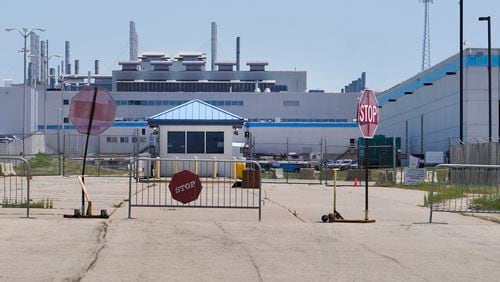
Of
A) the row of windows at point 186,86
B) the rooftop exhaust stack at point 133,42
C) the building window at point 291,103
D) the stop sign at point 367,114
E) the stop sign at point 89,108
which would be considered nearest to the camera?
the stop sign at point 367,114

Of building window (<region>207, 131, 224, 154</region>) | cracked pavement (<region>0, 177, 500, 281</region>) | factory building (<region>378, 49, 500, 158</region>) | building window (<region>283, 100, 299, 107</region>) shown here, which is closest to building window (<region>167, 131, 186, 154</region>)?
building window (<region>207, 131, 224, 154</region>)

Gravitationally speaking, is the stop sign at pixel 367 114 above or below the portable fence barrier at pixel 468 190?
above

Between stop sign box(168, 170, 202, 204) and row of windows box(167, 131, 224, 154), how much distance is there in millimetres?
24450

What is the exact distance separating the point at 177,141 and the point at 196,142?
106 cm

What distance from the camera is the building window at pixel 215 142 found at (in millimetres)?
41500

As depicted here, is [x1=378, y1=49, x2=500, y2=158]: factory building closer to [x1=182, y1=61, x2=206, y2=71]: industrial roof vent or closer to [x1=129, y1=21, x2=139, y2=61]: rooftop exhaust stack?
[x1=182, y1=61, x2=206, y2=71]: industrial roof vent

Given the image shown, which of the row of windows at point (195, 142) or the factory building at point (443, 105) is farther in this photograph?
the factory building at point (443, 105)

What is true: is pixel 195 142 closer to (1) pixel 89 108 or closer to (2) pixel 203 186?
(2) pixel 203 186

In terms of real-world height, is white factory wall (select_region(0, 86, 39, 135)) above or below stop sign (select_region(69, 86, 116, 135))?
above

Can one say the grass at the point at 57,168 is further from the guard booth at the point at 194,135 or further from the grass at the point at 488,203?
the grass at the point at 488,203

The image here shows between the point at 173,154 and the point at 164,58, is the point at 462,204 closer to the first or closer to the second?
the point at 173,154

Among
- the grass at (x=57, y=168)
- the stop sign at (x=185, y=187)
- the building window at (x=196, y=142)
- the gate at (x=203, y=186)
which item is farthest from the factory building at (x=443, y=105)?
the stop sign at (x=185, y=187)

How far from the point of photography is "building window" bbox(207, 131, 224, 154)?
41500 mm

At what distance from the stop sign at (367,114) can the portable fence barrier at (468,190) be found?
16.2ft
